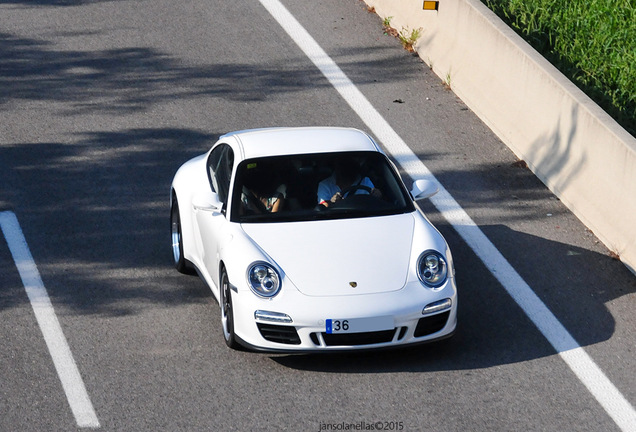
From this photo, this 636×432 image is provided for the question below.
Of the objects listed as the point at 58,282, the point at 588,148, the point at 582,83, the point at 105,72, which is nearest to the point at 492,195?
the point at 588,148

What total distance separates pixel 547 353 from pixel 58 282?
13.9 ft

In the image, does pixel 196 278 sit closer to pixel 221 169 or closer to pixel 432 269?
pixel 221 169

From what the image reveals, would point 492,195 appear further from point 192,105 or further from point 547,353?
point 192,105

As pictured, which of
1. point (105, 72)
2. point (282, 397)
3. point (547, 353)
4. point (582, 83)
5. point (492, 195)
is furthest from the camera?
point (105, 72)

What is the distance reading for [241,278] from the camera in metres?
6.87

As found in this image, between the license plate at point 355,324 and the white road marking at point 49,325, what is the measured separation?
5.67ft

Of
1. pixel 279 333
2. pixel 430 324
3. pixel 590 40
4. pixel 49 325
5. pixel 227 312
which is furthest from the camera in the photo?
pixel 590 40

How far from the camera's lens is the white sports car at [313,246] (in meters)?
6.65

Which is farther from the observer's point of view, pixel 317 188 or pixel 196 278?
pixel 196 278

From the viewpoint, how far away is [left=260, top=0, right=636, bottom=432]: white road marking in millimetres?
6875

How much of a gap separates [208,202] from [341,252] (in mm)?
1231

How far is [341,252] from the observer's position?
7000 mm

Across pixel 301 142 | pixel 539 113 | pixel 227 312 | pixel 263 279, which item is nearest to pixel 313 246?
pixel 263 279

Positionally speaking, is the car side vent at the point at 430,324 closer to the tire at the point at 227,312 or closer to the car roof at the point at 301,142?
the tire at the point at 227,312
